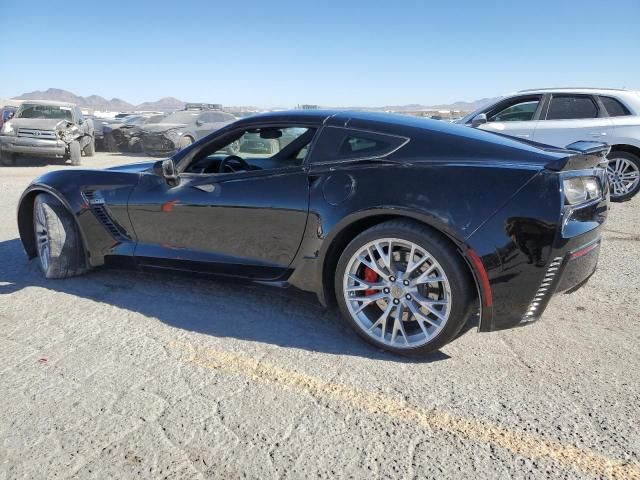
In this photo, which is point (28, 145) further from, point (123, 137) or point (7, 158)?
point (123, 137)

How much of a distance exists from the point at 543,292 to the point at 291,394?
4.52 ft

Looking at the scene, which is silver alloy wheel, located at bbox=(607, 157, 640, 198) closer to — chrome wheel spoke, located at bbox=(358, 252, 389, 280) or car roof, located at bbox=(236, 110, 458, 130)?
car roof, located at bbox=(236, 110, 458, 130)

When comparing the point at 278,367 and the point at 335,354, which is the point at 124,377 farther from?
the point at 335,354

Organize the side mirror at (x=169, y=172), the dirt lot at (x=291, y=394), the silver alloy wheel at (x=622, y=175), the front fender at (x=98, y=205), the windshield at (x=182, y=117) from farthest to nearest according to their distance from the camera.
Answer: the windshield at (x=182, y=117)
the silver alloy wheel at (x=622, y=175)
the front fender at (x=98, y=205)
the side mirror at (x=169, y=172)
the dirt lot at (x=291, y=394)

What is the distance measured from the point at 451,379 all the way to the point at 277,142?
216 centimetres

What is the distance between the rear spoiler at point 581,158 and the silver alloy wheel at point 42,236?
3.67 metres

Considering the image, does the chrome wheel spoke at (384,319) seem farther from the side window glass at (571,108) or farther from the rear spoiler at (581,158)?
the side window glass at (571,108)

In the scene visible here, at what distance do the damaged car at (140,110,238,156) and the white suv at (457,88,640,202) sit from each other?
9801 millimetres

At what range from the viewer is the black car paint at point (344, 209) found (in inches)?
97.0

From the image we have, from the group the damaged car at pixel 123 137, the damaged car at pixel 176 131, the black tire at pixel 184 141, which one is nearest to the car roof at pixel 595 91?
the damaged car at pixel 176 131

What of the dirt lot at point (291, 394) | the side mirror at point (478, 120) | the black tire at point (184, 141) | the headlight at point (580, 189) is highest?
the side mirror at point (478, 120)

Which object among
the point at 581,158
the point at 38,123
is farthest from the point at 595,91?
the point at 38,123

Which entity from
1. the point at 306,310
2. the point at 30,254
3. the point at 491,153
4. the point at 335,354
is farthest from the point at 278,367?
the point at 30,254

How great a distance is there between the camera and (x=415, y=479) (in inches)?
72.4
